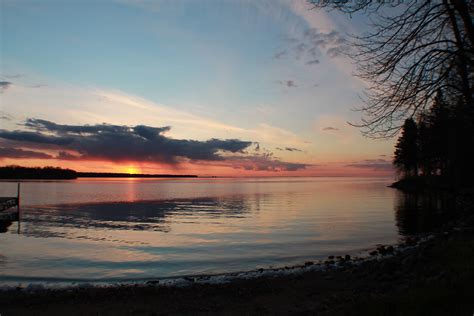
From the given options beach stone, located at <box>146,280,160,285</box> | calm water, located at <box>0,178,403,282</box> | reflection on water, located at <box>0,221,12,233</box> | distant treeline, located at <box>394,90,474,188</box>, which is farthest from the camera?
distant treeline, located at <box>394,90,474,188</box>

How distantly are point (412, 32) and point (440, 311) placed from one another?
663 centimetres

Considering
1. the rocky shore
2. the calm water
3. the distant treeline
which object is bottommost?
the calm water

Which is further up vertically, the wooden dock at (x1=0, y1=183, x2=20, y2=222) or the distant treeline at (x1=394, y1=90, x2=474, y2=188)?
the distant treeline at (x1=394, y1=90, x2=474, y2=188)

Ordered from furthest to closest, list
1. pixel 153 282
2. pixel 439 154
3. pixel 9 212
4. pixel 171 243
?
pixel 439 154 < pixel 9 212 < pixel 171 243 < pixel 153 282

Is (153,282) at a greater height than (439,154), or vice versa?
(439,154)

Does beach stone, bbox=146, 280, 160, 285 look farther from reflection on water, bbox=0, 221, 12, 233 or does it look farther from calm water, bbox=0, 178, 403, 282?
reflection on water, bbox=0, 221, 12, 233

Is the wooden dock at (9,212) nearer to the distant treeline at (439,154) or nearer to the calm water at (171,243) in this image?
the calm water at (171,243)

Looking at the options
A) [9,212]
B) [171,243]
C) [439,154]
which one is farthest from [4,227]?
[439,154]

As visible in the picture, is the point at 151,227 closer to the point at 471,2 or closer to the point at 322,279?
the point at 322,279

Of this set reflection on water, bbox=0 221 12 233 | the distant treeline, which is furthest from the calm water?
the distant treeline

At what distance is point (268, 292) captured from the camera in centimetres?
1324

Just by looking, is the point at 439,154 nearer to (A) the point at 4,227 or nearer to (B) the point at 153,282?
(B) the point at 153,282

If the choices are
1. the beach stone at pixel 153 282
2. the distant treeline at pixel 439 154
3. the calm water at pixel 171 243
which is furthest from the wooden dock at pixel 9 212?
the distant treeline at pixel 439 154

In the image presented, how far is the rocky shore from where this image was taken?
1081 cm
